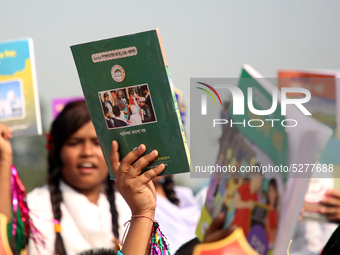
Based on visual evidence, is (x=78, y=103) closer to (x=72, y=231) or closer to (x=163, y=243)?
(x=72, y=231)

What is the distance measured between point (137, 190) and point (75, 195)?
1425 millimetres

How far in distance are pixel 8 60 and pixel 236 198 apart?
4.16 ft

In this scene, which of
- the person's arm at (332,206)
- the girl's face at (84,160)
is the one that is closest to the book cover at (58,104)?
the girl's face at (84,160)

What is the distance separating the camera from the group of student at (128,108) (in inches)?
27.8

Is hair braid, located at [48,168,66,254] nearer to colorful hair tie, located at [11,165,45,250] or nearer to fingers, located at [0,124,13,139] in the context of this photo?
colorful hair tie, located at [11,165,45,250]

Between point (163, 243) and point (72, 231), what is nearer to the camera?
point (163, 243)

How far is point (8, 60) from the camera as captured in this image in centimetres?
176

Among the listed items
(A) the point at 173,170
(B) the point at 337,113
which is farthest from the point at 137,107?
(B) the point at 337,113

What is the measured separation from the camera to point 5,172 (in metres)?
1.72

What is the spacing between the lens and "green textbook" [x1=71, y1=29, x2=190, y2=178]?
688 mm

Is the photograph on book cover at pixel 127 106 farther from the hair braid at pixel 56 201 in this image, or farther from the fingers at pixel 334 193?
the hair braid at pixel 56 201

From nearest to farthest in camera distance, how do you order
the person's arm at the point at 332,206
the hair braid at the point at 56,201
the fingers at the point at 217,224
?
the fingers at the point at 217,224
the person's arm at the point at 332,206
the hair braid at the point at 56,201

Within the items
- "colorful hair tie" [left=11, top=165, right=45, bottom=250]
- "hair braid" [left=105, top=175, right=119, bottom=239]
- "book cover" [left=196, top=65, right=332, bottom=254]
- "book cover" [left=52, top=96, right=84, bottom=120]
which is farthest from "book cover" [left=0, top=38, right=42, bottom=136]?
"book cover" [left=196, top=65, right=332, bottom=254]

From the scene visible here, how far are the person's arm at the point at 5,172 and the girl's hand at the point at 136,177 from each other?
113 centimetres
